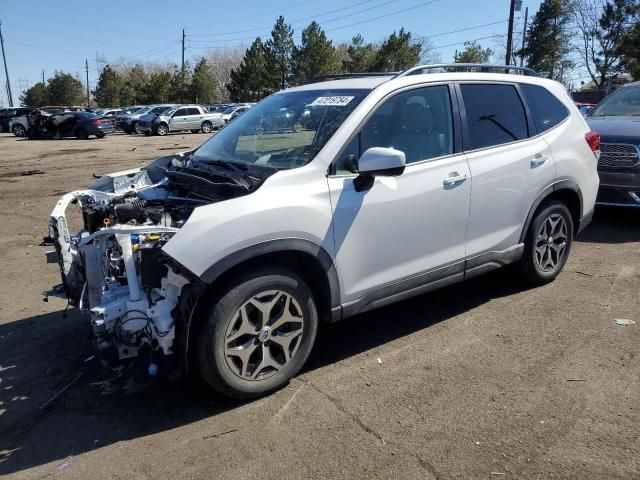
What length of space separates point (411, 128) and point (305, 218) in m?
1.20

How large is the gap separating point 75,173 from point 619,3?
5324 centimetres

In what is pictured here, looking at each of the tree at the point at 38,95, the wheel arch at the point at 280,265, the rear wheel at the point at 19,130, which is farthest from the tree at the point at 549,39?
the tree at the point at 38,95

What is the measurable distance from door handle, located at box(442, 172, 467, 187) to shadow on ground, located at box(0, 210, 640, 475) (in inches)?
47.3

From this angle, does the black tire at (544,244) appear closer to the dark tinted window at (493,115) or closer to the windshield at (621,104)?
the dark tinted window at (493,115)

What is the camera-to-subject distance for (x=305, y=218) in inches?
129

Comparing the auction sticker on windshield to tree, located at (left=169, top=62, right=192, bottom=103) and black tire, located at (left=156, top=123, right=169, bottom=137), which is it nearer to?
black tire, located at (left=156, top=123, right=169, bottom=137)

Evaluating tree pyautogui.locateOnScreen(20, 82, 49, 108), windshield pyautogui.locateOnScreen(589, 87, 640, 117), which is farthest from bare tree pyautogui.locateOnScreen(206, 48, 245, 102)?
windshield pyautogui.locateOnScreen(589, 87, 640, 117)

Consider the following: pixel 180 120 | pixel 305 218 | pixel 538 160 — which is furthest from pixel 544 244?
pixel 180 120

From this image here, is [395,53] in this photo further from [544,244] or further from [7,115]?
[544,244]

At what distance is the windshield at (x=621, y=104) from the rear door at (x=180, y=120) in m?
29.5

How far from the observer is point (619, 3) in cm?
4978

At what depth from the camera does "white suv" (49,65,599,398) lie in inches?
122

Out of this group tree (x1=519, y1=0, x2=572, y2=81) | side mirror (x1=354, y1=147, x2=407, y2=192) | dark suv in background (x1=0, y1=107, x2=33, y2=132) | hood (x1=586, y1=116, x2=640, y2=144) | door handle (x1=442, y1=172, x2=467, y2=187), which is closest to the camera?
side mirror (x1=354, y1=147, x2=407, y2=192)

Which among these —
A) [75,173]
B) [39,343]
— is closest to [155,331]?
[39,343]
